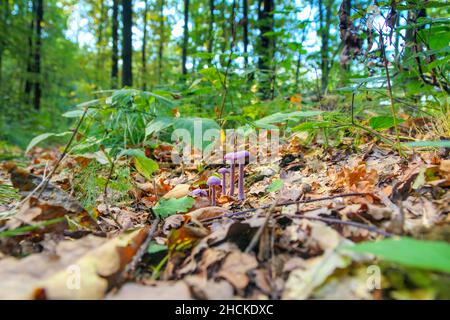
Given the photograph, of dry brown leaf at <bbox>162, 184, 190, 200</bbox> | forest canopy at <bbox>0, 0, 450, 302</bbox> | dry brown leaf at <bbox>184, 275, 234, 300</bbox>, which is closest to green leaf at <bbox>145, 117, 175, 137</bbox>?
forest canopy at <bbox>0, 0, 450, 302</bbox>

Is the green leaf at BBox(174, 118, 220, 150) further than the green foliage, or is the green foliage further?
the green foliage

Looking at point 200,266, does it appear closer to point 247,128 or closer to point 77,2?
point 247,128

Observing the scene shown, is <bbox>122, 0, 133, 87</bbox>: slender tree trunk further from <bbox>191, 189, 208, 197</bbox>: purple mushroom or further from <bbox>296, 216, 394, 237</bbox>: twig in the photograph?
<bbox>296, 216, 394, 237</bbox>: twig

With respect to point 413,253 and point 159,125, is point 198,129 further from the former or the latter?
point 413,253

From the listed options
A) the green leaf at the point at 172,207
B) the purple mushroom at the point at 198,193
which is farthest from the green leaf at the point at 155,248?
the purple mushroom at the point at 198,193

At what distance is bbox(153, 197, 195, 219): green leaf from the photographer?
1617mm

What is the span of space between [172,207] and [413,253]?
1194mm

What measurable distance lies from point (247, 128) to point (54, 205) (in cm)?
119

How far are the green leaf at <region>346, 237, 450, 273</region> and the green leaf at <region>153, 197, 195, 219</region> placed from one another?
3.42ft

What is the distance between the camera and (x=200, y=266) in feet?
3.30

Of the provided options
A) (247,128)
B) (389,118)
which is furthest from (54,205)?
(389,118)

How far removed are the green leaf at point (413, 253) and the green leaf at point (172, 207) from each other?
1044 millimetres

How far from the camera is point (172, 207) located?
1650mm

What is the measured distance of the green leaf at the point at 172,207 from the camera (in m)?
1.62
